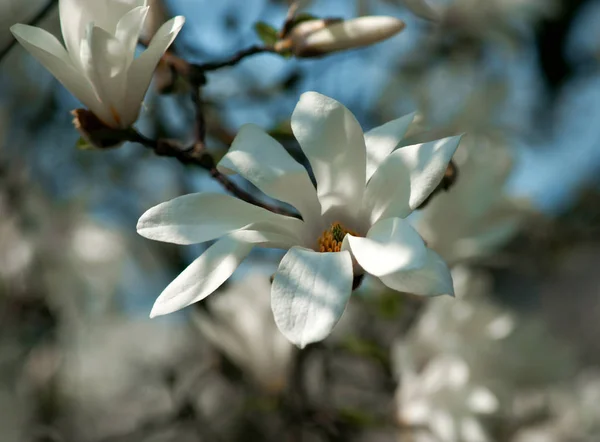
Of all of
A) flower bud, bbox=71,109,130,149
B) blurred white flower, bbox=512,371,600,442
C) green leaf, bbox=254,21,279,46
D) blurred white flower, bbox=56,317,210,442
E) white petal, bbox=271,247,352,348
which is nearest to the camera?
white petal, bbox=271,247,352,348

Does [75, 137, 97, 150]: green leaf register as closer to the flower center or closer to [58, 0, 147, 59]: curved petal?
[58, 0, 147, 59]: curved petal

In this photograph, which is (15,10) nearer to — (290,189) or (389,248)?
(290,189)

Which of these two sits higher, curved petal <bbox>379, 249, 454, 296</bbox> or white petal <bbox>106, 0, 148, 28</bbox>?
white petal <bbox>106, 0, 148, 28</bbox>

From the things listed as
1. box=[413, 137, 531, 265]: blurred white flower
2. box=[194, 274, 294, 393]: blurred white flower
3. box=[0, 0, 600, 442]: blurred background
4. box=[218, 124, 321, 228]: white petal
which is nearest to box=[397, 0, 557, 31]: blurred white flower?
box=[0, 0, 600, 442]: blurred background

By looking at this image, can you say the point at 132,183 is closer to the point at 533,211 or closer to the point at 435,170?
the point at 533,211

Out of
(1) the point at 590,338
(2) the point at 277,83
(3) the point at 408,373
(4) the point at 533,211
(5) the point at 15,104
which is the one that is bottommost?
(1) the point at 590,338

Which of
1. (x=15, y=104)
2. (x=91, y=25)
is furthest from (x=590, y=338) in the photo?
(x=91, y=25)
